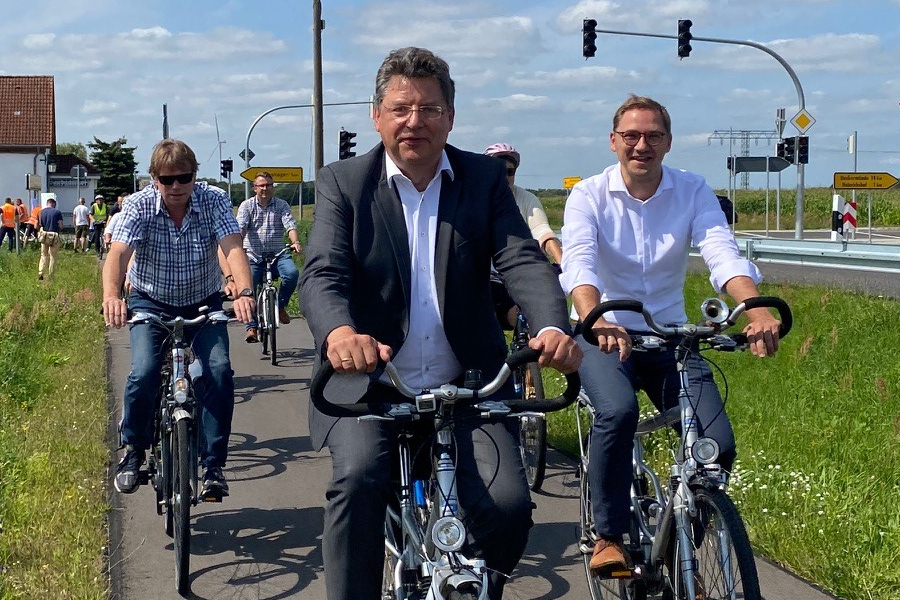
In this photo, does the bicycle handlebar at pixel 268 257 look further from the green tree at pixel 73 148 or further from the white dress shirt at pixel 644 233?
the green tree at pixel 73 148

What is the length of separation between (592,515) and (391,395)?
1.40m

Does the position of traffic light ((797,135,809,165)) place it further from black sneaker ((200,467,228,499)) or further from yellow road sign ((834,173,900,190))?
black sneaker ((200,467,228,499))

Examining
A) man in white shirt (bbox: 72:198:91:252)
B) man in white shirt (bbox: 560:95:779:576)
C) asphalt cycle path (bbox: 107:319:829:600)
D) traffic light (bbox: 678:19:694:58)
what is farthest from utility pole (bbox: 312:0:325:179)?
man in white shirt (bbox: 560:95:779:576)

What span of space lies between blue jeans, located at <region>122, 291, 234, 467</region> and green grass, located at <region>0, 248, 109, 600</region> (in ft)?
2.00

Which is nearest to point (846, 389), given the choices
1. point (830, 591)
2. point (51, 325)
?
point (830, 591)

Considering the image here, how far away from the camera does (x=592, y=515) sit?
186 inches

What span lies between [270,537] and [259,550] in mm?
232

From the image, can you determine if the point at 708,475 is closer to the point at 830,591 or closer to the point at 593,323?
the point at 593,323

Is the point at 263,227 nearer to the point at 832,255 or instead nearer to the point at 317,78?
the point at 832,255

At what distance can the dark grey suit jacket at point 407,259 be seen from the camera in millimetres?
3510

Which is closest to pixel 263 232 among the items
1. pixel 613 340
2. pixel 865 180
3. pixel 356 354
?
pixel 613 340

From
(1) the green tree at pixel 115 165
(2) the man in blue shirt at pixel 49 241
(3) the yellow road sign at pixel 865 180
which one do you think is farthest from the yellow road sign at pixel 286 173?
(1) the green tree at pixel 115 165

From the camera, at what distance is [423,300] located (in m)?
3.56

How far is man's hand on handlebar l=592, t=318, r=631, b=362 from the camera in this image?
4.07 metres
